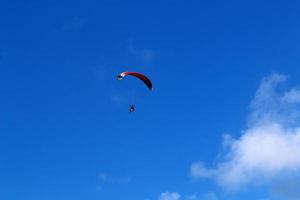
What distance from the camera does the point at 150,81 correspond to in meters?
80.8

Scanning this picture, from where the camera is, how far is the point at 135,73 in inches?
3162

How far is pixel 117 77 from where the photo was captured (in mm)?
76125

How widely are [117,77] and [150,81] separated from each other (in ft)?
23.2

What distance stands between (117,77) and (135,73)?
510cm

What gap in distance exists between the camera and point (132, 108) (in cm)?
7950

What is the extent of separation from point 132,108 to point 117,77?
21.4ft

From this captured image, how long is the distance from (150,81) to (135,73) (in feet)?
9.60

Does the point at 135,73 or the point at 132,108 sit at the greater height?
the point at 135,73

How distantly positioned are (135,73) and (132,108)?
6.03 m
